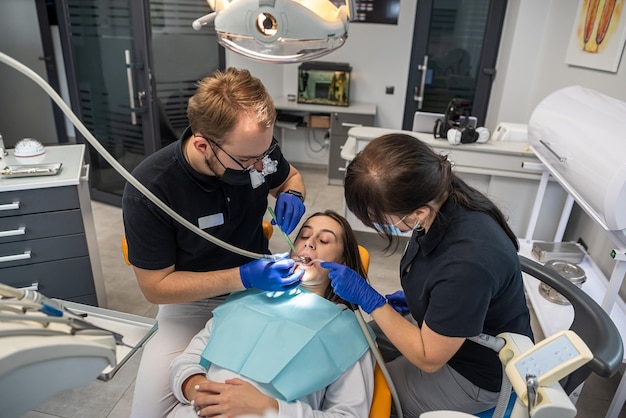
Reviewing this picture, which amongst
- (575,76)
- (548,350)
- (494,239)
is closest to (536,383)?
(548,350)

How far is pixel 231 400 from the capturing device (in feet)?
3.76

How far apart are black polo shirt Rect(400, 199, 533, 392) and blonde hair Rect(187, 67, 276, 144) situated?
22.2 inches

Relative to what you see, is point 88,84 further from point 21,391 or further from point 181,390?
point 21,391

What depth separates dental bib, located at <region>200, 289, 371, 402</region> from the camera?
1.23 metres

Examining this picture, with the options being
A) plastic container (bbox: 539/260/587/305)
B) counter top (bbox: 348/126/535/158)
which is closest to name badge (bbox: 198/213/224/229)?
counter top (bbox: 348/126/535/158)

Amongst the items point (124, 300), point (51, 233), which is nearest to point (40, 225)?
point (51, 233)

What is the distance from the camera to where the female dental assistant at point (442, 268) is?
1015 millimetres

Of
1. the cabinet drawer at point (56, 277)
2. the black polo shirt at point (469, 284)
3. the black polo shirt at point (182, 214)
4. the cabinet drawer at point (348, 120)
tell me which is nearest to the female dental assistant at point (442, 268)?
the black polo shirt at point (469, 284)

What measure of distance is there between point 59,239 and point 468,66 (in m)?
3.74

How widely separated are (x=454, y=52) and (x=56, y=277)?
3784 millimetres

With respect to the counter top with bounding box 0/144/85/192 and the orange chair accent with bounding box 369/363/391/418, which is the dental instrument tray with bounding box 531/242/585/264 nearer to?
the orange chair accent with bounding box 369/363/391/418

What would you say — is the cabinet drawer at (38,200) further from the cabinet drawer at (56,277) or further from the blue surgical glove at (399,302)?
the blue surgical glove at (399,302)

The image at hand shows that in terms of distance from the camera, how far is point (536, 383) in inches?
31.4

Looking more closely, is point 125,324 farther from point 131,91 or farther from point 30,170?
point 131,91
